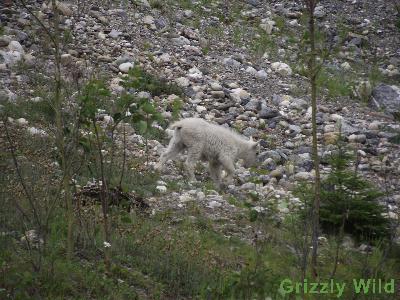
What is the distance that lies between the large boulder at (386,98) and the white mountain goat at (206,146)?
5.02 meters

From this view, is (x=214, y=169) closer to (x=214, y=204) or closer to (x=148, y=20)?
(x=214, y=204)

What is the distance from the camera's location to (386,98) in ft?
49.4

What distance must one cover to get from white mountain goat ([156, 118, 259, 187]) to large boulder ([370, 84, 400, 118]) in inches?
197

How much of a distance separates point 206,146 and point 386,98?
6355 millimetres

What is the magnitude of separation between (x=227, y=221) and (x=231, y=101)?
605 centimetres

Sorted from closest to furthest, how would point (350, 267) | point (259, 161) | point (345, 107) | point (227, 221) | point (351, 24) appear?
point (350, 267)
point (227, 221)
point (259, 161)
point (345, 107)
point (351, 24)

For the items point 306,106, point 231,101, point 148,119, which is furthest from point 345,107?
point 148,119

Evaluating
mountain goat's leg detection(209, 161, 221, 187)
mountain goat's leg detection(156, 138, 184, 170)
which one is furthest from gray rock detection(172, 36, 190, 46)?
mountain goat's leg detection(156, 138, 184, 170)

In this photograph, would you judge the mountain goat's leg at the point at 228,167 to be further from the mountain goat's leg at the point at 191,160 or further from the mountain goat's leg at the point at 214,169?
the mountain goat's leg at the point at 191,160

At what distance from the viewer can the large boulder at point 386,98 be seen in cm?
1472

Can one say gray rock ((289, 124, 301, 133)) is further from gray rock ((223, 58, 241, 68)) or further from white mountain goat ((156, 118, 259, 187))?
gray rock ((223, 58, 241, 68))

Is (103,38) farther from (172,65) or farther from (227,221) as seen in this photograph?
(227,221)

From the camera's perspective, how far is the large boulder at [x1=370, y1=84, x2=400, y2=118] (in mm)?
14724

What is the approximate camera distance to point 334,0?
67.9 feet
